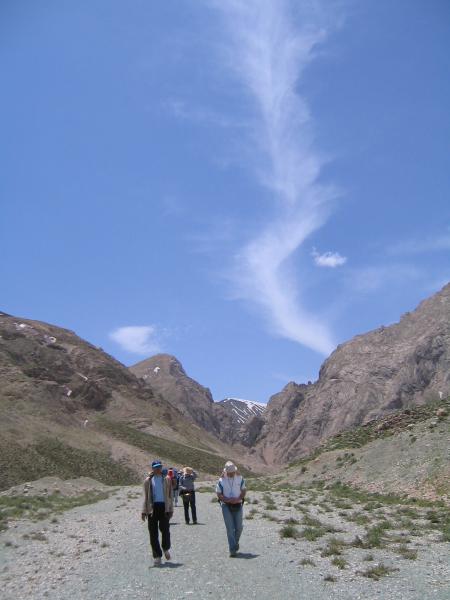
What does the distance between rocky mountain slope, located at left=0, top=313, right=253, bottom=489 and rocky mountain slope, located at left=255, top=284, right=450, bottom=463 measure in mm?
44991

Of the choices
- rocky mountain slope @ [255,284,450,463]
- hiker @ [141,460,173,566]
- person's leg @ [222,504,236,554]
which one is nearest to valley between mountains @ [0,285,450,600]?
person's leg @ [222,504,236,554]

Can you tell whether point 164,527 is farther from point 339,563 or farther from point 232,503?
point 339,563

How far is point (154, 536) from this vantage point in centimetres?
1122

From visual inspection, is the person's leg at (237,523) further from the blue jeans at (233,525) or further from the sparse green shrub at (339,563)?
the sparse green shrub at (339,563)

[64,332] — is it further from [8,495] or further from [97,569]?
[97,569]

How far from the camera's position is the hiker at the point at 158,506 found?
11375 mm

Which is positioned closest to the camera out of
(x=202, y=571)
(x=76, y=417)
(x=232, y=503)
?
(x=202, y=571)

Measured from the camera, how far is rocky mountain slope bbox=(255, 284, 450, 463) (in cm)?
14512

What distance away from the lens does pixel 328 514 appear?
18859 mm

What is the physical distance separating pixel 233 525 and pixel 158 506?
1667 mm

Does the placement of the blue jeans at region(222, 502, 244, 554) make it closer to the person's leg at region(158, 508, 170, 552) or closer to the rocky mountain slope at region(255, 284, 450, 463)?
the person's leg at region(158, 508, 170, 552)

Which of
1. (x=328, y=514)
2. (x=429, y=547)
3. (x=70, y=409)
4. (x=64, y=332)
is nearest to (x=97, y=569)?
(x=429, y=547)

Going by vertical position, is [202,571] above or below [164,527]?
below

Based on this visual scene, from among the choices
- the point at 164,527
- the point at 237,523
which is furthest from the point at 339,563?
the point at 164,527
